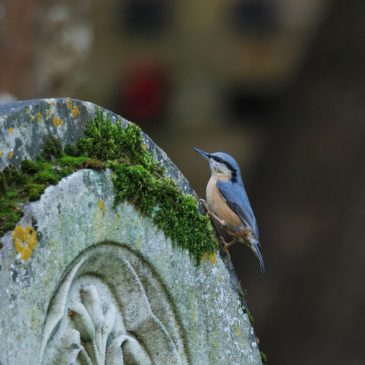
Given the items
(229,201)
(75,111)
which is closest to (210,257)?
(75,111)

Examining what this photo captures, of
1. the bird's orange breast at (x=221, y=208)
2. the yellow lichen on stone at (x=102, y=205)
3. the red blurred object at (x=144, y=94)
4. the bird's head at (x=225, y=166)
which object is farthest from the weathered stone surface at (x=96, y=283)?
the red blurred object at (x=144, y=94)

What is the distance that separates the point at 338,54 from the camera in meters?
10.1

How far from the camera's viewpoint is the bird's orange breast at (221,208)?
509 centimetres

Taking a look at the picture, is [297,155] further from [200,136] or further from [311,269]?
[200,136]

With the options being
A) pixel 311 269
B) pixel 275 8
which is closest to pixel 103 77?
pixel 275 8

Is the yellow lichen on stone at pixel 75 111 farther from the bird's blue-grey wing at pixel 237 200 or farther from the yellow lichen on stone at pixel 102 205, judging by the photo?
the bird's blue-grey wing at pixel 237 200

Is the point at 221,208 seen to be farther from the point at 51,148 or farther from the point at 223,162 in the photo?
the point at 51,148

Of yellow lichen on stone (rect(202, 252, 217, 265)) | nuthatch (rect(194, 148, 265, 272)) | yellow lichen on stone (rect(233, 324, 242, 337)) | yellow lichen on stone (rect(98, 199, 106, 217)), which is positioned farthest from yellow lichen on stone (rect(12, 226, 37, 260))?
nuthatch (rect(194, 148, 265, 272))

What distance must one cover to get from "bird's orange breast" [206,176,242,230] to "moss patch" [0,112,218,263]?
5.03ft

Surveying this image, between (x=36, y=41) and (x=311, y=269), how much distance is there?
302 centimetres

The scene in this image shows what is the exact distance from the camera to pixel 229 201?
509 cm

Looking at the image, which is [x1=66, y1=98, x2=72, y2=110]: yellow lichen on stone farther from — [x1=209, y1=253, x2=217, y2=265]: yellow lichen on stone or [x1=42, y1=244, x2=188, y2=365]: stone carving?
[x1=209, y1=253, x2=217, y2=265]: yellow lichen on stone

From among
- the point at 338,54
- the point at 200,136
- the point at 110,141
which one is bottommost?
the point at 200,136

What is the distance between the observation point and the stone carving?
113 inches
